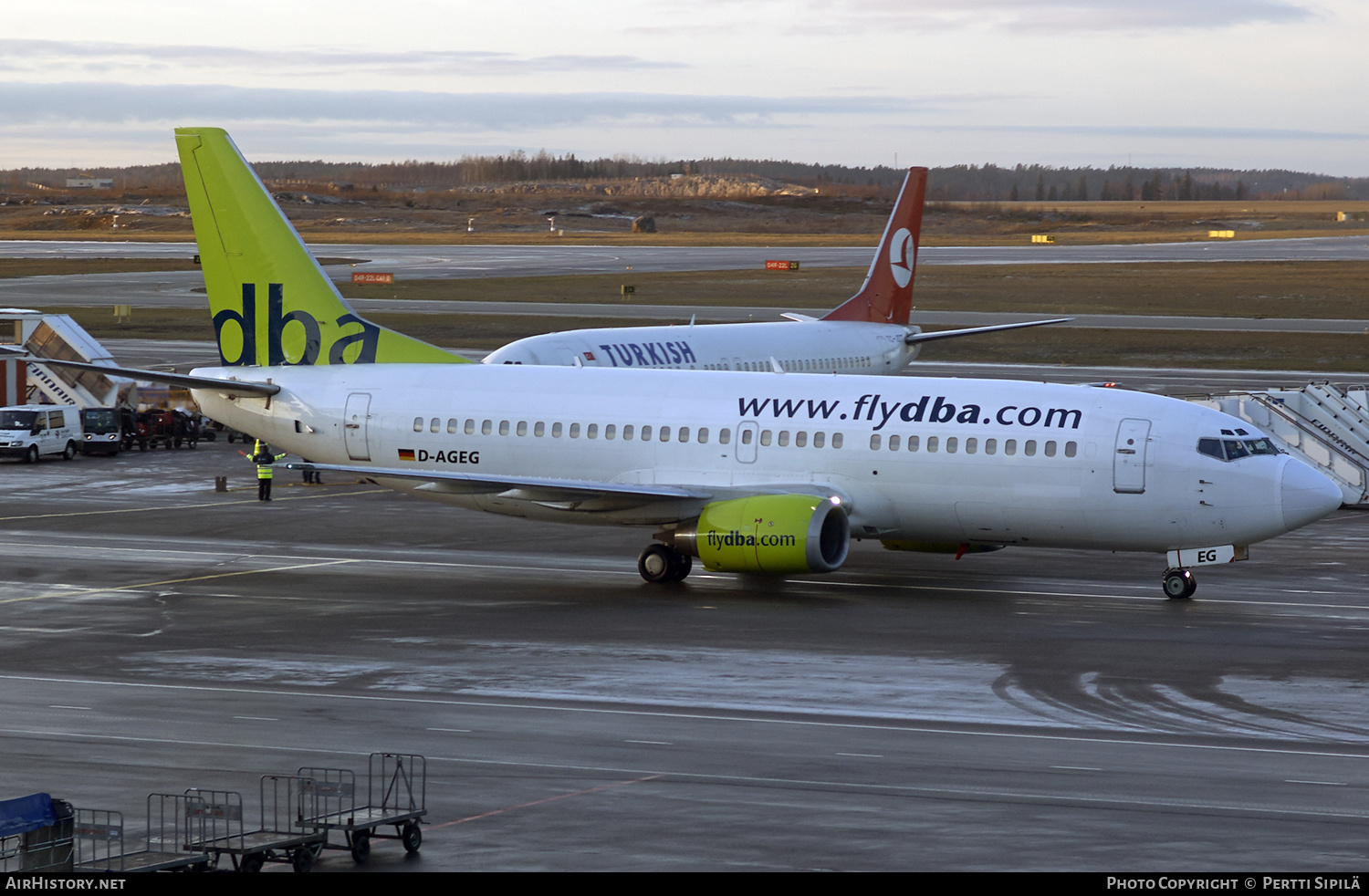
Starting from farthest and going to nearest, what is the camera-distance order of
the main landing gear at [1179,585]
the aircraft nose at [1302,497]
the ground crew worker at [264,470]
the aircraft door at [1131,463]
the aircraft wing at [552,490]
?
the ground crew worker at [264,470], the aircraft wing at [552,490], the main landing gear at [1179,585], the aircraft door at [1131,463], the aircraft nose at [1302,497]

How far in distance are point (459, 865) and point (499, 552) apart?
25.2 m

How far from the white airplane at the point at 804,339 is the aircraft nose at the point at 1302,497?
2283 centimetres

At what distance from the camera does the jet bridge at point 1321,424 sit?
52.3 meters

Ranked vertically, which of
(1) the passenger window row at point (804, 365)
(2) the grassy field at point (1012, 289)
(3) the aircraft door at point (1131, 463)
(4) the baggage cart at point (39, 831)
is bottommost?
(4) the baggage cart at point (39, 831)

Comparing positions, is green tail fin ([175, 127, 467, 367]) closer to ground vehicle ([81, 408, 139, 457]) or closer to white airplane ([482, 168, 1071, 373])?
white airplane ([482, 168, 1071, 373])

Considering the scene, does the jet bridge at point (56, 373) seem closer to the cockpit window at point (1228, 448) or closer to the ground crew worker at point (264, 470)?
the ground crew worker at point (264, 470)

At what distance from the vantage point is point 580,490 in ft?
121

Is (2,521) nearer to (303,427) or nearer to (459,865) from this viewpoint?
(303,427)

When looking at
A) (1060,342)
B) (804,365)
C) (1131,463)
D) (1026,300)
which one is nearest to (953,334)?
(804,365)

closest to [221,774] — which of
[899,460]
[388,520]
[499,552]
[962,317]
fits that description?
[899,460]

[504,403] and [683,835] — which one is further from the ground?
[504,403]

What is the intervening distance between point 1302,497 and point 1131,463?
11.3 feet

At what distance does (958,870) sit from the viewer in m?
17.6

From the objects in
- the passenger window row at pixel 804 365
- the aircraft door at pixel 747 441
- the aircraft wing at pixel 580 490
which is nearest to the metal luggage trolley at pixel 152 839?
the aircraft wing at pixel 580 490
